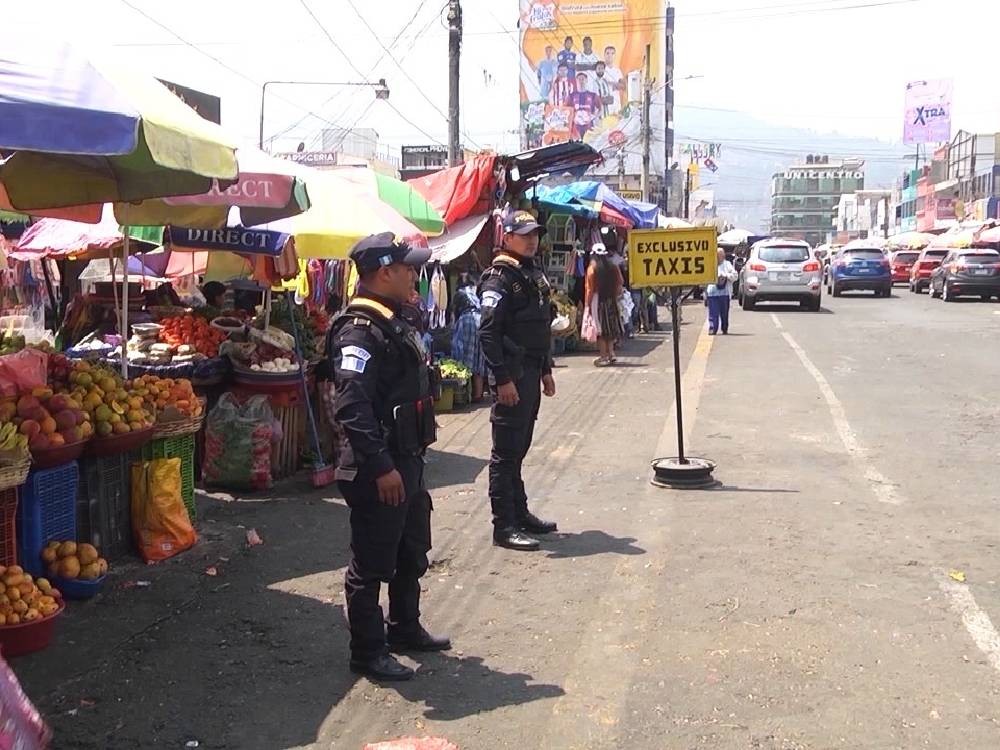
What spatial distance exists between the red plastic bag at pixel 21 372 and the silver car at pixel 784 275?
2251 cm

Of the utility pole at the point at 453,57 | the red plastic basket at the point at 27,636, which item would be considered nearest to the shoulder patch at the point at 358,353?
the red plastic basket at the point at 27,636

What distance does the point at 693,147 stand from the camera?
9638cm

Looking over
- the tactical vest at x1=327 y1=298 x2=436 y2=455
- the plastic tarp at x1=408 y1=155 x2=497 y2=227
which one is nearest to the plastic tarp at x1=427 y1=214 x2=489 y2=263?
the plastic tarp at x1=408 y1=155 x2=497 y2=227

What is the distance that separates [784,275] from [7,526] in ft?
76.6

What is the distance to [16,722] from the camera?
3.15 meters

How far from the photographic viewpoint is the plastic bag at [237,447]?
7.50 meters

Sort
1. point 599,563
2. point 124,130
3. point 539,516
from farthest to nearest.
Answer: point 539,516
point 599,563
point 124,130

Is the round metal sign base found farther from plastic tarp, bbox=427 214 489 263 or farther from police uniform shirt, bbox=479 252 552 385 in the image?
plastic tarp, bbox=427 214 489 263

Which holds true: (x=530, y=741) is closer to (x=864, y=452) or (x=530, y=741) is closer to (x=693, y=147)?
(x=864, y=452)

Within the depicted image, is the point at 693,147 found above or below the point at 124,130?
above

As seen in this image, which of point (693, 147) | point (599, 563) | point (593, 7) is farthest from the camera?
point (693, 147)

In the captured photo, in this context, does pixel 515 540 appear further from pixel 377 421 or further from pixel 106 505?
pixel 106 505

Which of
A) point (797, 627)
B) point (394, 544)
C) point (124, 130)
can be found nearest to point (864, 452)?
point (797, 627)

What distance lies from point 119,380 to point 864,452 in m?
5.98
